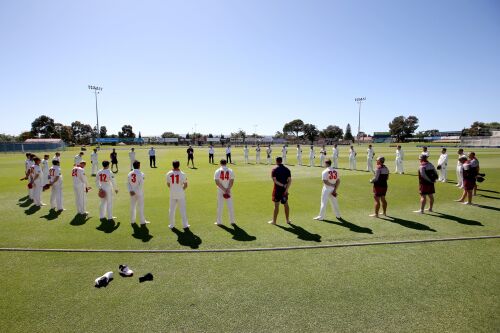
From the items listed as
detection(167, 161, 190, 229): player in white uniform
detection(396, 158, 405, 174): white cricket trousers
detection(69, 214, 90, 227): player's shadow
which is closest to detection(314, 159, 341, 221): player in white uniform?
detection(167, 161, 190, 229): player in white uniform

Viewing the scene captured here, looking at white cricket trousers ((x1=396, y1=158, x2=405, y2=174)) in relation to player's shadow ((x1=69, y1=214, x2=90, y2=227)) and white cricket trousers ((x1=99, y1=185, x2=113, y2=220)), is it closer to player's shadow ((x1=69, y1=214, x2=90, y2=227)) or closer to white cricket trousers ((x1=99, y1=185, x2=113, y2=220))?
white cricket trousers ((x1=99, y1=185, x2=113, y2=220))

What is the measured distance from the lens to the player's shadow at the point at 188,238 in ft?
26.4

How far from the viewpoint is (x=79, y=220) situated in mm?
10680

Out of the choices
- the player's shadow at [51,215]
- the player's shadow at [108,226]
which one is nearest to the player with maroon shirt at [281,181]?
the player's shadow at [108,226]

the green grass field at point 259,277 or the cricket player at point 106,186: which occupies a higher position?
the cricket player at point 106,186

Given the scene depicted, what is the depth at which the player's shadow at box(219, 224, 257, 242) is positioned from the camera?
844 centimetres

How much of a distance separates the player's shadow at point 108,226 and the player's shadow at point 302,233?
5.48 meters

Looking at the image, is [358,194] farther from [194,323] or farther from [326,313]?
[194,323]

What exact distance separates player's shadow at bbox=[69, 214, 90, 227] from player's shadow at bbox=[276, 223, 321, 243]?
699 centimetres

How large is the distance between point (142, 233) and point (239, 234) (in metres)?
3.05

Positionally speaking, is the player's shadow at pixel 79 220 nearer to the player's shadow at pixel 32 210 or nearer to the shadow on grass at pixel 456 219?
the player's shadow at pixel 32 210

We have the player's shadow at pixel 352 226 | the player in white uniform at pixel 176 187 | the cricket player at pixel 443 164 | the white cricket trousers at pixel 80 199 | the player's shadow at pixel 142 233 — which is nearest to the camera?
the player's shadow at pixel 142 233

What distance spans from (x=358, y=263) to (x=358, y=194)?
907 cm

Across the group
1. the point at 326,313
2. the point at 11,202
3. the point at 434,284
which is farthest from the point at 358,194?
the point at 11,202
